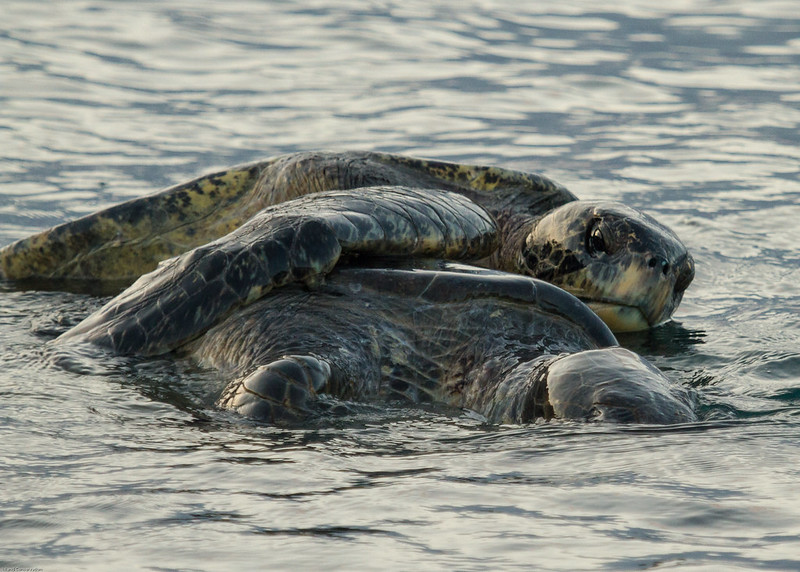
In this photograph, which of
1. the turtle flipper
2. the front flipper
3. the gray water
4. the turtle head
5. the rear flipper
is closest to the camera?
the gray water

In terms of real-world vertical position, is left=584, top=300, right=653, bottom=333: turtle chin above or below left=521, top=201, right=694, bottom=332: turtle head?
below

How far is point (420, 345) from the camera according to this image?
190 inches

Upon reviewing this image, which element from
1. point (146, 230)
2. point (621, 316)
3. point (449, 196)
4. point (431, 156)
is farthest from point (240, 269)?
point (431, 156)

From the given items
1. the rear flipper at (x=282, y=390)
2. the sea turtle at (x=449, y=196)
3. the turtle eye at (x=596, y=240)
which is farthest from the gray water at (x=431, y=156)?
the turtle eye at (x=596, y=240)

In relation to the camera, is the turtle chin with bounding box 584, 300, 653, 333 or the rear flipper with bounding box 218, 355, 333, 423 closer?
the rear flipper with bounding box 218, 355, 333, 423

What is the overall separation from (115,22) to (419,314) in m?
11.4

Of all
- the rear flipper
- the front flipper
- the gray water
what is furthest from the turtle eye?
the rear flipper

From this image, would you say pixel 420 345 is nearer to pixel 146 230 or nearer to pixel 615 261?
pixel 615 261

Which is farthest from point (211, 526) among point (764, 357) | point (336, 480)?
point (764, 357)

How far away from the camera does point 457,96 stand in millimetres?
12773

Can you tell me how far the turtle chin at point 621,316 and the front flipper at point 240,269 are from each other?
66.1 inches

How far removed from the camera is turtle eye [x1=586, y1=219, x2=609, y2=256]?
20.7 feet

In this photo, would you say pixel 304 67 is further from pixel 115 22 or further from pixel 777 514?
pixel 777 514

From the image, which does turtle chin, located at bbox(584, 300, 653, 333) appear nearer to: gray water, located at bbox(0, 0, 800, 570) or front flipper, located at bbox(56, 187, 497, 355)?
gray water, located at bbox(0, 0, 800, 570)
